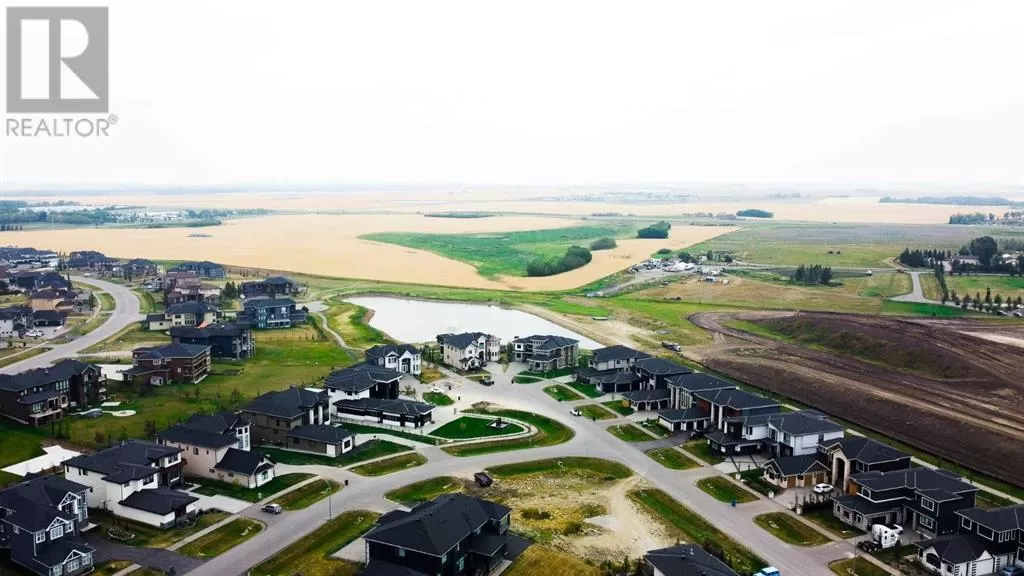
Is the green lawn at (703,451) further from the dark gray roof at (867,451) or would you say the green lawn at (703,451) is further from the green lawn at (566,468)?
the dark gray roof at (867,451)

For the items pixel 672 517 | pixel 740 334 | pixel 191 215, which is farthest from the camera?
pixel 191 215

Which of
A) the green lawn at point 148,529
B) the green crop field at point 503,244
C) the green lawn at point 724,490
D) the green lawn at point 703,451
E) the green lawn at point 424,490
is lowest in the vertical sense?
the green lawn at point 148,529

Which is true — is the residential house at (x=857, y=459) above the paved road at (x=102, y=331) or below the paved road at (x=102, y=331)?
above

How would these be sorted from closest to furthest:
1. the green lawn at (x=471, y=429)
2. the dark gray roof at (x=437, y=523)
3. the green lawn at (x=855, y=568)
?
the dark gray roof at (x=437, y=523) → the green lawn at (x=855, y=568) → the green lawn at (x=471, y=429)

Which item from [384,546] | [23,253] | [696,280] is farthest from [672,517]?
[23,253]

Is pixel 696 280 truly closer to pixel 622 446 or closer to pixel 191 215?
pixel 622 446

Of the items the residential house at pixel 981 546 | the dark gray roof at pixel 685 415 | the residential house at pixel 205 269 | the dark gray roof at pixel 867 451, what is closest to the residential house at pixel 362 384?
the dark gray roof at pixel 685 415

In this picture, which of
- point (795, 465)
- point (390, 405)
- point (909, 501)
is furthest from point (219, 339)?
point (909, 501)

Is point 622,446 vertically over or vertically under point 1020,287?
under
